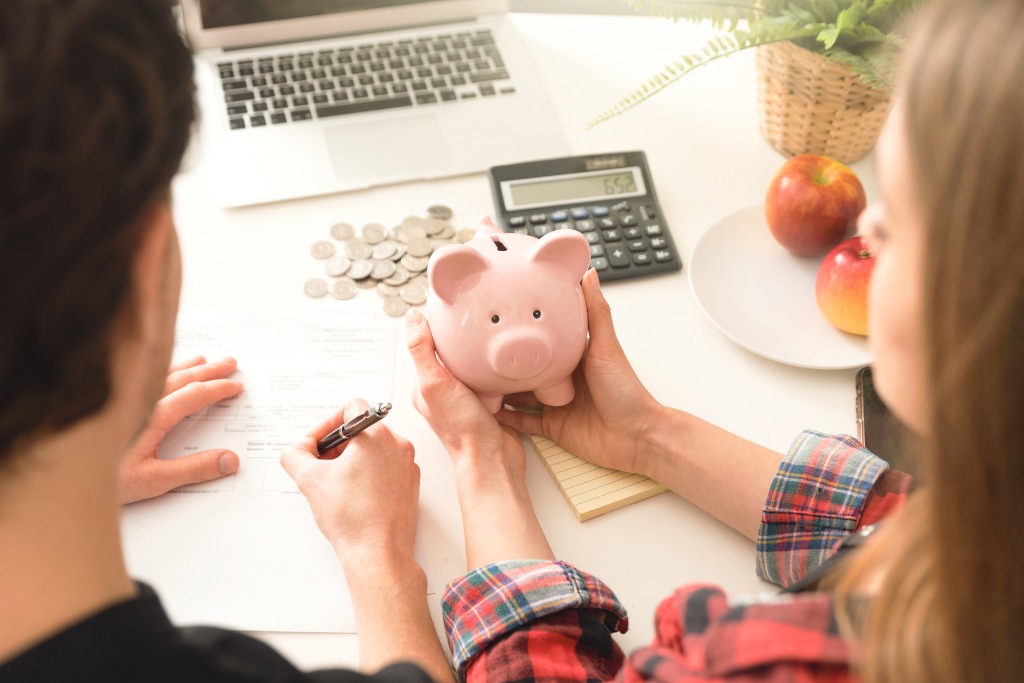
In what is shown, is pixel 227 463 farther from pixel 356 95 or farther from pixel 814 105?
pixel 814 105

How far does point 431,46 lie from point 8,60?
40.2 inches

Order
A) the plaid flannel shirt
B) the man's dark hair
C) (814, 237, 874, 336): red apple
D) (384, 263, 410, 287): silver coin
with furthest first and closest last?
(384, 263, 410, 287): silver coin < (814, 237, 874, 336): red apple < the plaid flannel shirt < the man's dark hair

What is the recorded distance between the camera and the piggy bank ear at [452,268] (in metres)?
0.85

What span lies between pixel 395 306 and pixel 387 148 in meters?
0.29

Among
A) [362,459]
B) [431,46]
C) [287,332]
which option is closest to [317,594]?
[362,459]

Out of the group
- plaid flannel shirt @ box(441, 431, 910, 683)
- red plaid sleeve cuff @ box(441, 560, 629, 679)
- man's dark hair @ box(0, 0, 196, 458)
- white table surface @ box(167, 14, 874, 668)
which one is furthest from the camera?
white table surface @ box(167, 14, 874, 668)

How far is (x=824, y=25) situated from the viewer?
3.59 feet

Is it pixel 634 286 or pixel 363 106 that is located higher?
pixel 363 106

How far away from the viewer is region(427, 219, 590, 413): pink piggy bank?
866 millimetres

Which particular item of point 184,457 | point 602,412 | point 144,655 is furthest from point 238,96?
point 144,655

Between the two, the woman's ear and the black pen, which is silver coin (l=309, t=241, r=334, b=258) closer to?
the black pen

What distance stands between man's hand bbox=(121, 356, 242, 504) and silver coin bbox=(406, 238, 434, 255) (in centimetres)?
28

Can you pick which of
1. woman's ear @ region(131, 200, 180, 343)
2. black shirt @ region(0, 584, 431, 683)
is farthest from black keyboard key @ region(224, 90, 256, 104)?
black shirt @ region(0, 584, 431, 683)

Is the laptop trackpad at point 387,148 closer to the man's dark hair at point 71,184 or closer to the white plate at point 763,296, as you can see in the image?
the white plate at point 763,296
